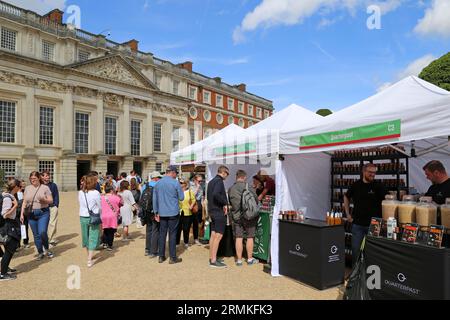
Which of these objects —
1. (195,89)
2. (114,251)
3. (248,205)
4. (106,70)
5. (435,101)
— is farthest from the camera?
(195,89)

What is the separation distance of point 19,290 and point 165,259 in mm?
2518

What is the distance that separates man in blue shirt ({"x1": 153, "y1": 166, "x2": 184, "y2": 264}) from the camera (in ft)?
19.7

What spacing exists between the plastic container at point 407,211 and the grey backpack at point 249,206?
2476 mm

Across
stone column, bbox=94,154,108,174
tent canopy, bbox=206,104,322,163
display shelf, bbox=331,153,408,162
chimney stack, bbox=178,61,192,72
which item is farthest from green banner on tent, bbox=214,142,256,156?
chimney stack, bbox=178,61,192,72

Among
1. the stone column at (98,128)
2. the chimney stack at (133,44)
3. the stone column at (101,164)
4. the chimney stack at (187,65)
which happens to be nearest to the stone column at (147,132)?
the stone column at (101,164)

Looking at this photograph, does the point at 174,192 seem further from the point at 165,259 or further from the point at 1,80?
the point at 1,80

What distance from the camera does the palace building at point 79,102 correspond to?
24.0 meters

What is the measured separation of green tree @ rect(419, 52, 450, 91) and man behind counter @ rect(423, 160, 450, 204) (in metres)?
19.4

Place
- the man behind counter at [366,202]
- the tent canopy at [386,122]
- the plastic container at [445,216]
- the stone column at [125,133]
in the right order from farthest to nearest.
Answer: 1. the stone column at [125,133]
2. the man behind counter at [366,202]
3. the tent canopy at [386,122]
4. the plastic container at [445,216]

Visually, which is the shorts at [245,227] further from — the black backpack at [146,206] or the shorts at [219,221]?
the black backpack at [146,206]

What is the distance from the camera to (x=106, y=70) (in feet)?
96.5

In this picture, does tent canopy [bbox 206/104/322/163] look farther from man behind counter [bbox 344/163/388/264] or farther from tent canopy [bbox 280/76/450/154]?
man behind counter [bbox 344/163/388/264]

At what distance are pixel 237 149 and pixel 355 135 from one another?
9.43ft
